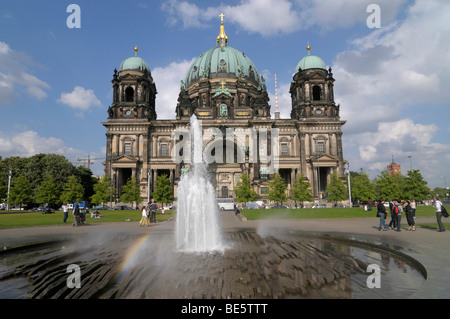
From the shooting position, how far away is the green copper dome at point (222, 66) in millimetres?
71188

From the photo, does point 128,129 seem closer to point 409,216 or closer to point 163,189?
point 163,189

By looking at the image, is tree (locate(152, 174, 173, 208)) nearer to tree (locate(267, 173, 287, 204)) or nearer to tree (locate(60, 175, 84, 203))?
tree (locate(60, 175, 84, 203))

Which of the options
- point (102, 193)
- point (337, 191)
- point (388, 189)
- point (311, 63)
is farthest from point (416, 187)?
point (102, 193)

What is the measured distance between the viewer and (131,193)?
55438 millimetres

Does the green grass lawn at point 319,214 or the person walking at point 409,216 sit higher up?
the person walking at point 409,216

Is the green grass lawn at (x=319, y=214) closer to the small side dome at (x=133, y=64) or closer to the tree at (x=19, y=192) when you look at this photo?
the tree at (x=19, y=192)

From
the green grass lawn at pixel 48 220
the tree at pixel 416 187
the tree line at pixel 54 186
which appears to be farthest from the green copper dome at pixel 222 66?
the green grass lawn at pixel 48 220

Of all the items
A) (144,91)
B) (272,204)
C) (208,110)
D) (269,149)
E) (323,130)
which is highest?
(144,91)

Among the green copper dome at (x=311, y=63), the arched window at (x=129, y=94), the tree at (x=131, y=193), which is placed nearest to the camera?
the tree at (x=131, y=193)

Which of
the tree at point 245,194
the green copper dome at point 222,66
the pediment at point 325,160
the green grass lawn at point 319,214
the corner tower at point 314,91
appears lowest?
the green grass lawn at point 319,214

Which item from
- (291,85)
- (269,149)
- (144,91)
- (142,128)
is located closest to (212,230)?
(269,149)

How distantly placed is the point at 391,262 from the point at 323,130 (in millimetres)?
55057
